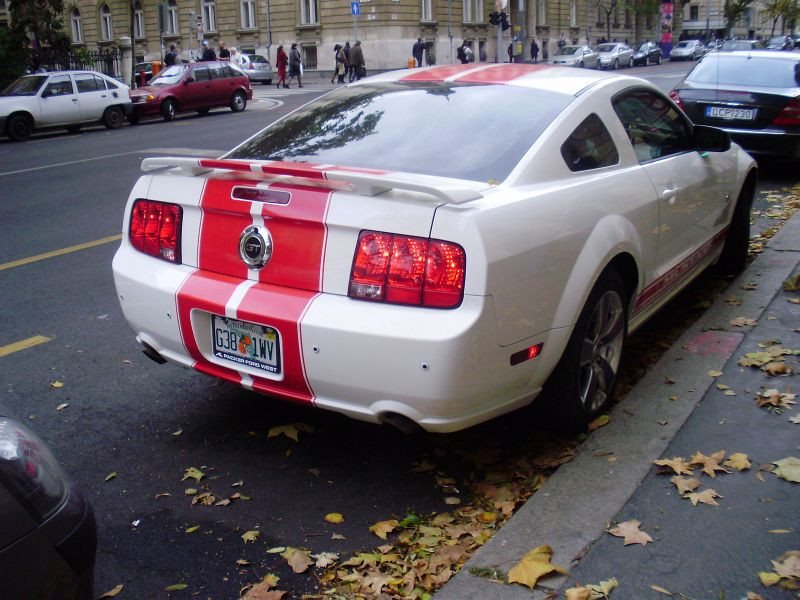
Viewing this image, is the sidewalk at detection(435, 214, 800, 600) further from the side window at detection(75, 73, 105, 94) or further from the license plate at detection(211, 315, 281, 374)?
the side window at detection(75, 73, 105, 94)

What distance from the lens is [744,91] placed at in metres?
10.8

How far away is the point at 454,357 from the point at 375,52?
152 ft

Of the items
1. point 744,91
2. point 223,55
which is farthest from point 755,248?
point 223,55

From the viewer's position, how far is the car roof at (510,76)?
171 inches

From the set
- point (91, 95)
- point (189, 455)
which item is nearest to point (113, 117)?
point (91, 95)

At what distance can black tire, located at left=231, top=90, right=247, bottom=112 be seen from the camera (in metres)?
27.1

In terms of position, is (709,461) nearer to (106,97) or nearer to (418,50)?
(106,97)

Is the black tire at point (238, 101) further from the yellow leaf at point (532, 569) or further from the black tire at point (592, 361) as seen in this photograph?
the yellow leaf at point (532, 569)

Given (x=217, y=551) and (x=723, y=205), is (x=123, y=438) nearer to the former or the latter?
(x=217, y=551)

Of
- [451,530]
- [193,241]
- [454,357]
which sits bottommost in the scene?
[451,530]

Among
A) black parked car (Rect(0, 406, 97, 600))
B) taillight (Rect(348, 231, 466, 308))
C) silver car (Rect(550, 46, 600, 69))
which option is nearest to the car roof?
taillight (Rect(348, 231, 466, 308))

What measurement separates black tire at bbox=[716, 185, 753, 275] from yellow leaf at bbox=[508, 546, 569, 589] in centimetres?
388

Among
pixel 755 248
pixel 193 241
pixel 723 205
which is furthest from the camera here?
pixel 755 248

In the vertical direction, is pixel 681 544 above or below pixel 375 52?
below
